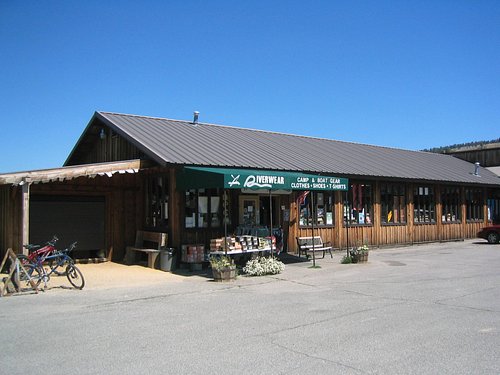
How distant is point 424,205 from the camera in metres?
24.8

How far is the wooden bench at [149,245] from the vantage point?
1551 centimetres

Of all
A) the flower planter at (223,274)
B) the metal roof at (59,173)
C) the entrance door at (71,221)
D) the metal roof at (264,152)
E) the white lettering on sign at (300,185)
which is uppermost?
the metal roof at (264,152)

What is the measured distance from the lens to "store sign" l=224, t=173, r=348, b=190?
13570mm

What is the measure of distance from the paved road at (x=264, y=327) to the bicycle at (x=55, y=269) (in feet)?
2.13

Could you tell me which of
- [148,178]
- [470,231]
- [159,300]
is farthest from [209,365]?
[470,231]

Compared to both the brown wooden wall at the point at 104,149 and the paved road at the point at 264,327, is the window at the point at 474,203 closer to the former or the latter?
the paved road at the point at 264,327

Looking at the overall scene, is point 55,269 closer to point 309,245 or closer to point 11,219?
point 11,219

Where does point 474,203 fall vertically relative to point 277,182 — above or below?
below

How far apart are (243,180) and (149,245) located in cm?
522

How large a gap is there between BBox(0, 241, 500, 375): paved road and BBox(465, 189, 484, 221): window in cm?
1581

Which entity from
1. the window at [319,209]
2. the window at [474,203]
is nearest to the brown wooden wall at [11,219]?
the window at [319,209]

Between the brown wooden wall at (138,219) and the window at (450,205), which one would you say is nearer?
the brown wooden wall at (138,219)

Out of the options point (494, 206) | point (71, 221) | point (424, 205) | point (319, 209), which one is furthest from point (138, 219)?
point (494, 206)

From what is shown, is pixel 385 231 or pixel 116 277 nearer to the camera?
pixel 116 277
